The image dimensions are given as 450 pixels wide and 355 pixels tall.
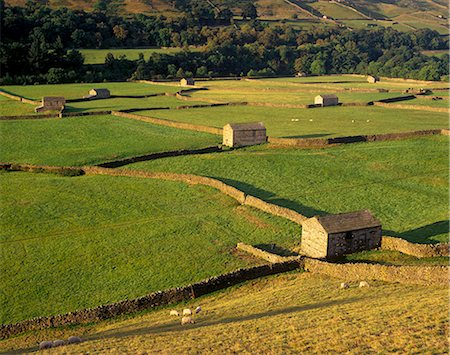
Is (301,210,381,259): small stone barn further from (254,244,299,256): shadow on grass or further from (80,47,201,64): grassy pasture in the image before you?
(80,47,201,64): grassy pasture

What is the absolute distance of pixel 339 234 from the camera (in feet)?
106

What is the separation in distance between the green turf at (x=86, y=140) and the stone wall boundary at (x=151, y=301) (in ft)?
89.3

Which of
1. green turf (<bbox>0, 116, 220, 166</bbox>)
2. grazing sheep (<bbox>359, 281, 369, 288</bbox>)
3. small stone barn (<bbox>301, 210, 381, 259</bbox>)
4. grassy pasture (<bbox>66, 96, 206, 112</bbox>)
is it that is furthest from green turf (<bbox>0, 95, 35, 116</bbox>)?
grazing sheep (<bbox>359, 281, 369, 288</bbox>)

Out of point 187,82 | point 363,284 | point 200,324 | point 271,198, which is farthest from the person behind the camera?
point 187,82

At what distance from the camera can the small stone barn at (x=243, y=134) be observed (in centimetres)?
5888

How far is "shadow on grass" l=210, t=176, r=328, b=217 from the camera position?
133 feet

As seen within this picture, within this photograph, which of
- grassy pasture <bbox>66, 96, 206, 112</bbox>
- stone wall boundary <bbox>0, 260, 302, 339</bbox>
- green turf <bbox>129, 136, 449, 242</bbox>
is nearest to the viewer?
stone wall boundary <bbox>0, 260, 302, 339</bbox>

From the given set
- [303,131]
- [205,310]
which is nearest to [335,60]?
[303,131]

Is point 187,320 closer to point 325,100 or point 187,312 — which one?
point 187,312

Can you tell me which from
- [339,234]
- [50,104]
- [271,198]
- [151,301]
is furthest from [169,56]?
[151,301]

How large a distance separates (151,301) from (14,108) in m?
65.6

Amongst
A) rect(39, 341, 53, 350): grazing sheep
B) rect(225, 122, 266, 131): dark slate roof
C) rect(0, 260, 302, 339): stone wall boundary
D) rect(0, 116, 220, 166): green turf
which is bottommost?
rect(0, 116, 220, 166): green turf

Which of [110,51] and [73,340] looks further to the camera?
[110,51]

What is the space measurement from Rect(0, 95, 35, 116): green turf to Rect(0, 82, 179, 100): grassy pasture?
483 cm
